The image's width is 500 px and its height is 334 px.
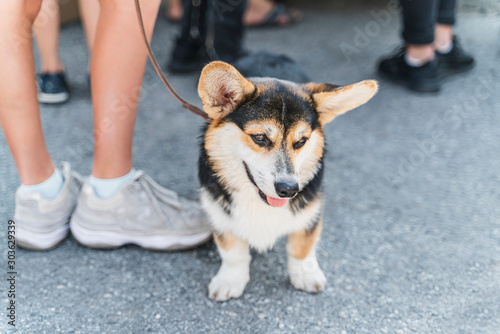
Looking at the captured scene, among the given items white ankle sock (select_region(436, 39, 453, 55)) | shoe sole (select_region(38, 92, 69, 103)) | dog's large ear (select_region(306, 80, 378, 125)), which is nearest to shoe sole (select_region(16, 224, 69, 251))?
→ dog's large ear (select_region(306, 80, 378, 125))

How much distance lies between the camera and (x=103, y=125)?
193 centimetres

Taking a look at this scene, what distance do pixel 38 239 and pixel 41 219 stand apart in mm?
89

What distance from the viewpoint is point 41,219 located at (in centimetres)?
199

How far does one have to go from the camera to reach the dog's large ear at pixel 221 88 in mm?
1566

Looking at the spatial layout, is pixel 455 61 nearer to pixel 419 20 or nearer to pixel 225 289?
pixel 419 20

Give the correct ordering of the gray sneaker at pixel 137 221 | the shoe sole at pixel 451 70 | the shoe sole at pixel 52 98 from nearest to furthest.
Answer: the gray sneaker at pixel 137 221 → the shoe sole at pixel 52 98 → the shoe sole at pixel 451 70

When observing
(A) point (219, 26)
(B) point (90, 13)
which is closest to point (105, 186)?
(B) point (90, 13)

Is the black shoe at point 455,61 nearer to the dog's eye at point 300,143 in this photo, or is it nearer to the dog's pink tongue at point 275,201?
the dog's eye at point 300,143

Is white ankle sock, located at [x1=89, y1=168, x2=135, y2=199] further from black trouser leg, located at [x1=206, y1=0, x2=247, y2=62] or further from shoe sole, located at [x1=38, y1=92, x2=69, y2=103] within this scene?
black trouser leg, located at [x1=206, y1=0, x2=247, y2=62]

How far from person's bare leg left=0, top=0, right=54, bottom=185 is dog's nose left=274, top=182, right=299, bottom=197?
103 cm

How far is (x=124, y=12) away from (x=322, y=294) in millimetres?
1356

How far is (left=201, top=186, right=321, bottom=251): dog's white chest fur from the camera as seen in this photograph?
5.84ft

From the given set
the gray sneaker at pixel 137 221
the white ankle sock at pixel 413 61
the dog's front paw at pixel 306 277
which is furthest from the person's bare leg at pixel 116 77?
the white ankle sock at pixel 413 61

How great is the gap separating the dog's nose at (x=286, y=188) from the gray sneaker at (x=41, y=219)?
40.4 inches
